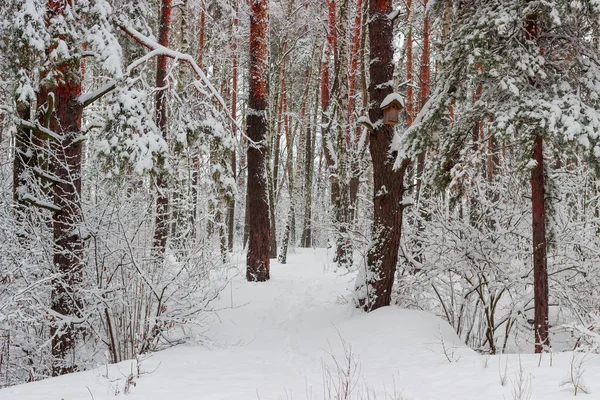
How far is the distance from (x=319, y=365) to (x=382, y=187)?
2.93 meters

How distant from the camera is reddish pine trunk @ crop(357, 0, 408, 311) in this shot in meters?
7.06

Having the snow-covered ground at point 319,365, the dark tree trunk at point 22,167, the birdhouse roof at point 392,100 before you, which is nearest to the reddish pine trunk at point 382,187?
the birdhouse roof at point 392,100

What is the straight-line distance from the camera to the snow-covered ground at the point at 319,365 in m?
3.74

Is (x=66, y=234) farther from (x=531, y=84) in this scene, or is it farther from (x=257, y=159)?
(x=531, y=84)

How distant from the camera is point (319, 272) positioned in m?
12.6

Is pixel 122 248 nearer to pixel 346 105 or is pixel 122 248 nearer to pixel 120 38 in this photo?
pixel 120 38

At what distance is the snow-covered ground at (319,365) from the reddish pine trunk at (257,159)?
83cm

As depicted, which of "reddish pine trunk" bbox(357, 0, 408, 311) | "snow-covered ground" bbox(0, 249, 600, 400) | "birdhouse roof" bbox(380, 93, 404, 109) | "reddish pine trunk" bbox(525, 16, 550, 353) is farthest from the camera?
"reddish pine trunk" bbox(357, 0, 408, 311)

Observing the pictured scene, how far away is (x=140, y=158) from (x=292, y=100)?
56.3ft

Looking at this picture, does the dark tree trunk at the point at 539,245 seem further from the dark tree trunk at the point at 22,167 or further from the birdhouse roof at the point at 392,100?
the dark tree trunk at the point at 22,167

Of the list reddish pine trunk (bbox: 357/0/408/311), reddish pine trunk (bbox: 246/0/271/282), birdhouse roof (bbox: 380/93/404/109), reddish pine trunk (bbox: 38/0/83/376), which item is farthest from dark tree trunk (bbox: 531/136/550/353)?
reddish pine trunk (bbox: 38/0/83/376)

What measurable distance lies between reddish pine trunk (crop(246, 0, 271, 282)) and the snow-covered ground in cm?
83

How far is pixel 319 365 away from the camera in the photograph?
5.54 m

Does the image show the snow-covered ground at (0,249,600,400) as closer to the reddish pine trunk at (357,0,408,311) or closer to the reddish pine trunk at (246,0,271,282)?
the reddish pine trunk at (357,0,408,311)
